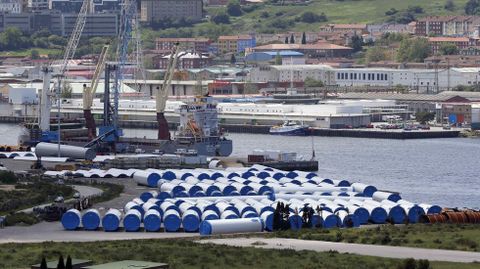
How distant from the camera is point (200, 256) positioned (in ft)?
87.5

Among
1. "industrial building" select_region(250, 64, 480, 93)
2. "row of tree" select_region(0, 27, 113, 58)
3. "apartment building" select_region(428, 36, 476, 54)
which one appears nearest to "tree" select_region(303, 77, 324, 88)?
"industrial building" select_region(250, 64, 480, 93)

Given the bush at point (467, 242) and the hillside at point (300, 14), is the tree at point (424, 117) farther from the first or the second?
the hillside at point (300, 14)

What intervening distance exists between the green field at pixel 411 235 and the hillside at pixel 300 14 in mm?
83411

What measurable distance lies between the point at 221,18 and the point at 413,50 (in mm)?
24340

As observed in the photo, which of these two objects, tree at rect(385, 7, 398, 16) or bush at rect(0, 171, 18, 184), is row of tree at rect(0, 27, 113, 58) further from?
bush at rect(0, 171, 18, 184)

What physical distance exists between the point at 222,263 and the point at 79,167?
20043 mm

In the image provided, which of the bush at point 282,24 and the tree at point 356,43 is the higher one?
→ the bush at point 282,24

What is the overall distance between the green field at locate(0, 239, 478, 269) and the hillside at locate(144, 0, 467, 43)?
284 feet

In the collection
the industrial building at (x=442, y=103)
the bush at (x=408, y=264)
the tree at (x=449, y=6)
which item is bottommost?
the industrial building at (x=442, y=103)

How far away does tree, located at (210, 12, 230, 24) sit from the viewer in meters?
121

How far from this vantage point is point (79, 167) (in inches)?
1801

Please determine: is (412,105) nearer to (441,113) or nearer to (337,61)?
(441,113)

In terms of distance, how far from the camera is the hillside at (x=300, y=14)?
117m

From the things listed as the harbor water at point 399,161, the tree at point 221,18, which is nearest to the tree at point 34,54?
the tree at point 221,18
